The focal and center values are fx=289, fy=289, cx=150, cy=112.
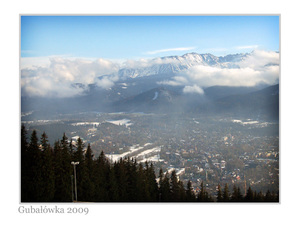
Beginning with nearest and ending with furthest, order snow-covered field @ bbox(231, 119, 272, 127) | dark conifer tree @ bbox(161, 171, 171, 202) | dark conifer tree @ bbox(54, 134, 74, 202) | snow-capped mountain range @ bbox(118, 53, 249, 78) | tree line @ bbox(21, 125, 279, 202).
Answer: tree line @ bbox(21, 125, 279, 202), dark conifer tree @ bbox(54, 134, 74, 202), dark conifer tree @ bbox(161, 171, 171, 202), snow-covered field @ bbox(231, 119, 272, 127), snow-capped mountain range @ bbox(118, 53, 249, 78)

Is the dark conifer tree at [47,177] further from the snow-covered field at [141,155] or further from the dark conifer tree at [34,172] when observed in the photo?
the snow-covered field at [141,155]

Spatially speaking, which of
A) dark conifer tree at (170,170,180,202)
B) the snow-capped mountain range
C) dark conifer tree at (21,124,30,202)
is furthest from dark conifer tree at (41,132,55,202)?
the snow-capped mountain range

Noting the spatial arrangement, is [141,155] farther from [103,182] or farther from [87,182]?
[87,182]

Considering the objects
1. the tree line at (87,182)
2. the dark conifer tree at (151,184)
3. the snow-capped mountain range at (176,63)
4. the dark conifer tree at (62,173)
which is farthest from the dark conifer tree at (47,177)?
the snow-capped mountain range at (176,63)

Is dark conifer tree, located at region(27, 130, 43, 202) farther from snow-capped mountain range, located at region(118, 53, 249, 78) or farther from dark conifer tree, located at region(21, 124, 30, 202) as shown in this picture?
snow-capped mountain range, located at region(118, 53, 249, 78)

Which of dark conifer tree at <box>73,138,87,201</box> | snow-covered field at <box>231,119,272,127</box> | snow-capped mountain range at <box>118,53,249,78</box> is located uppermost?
snow-capped mountain range at <box>118,53,249,78</box>

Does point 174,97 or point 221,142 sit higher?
point 174,97
